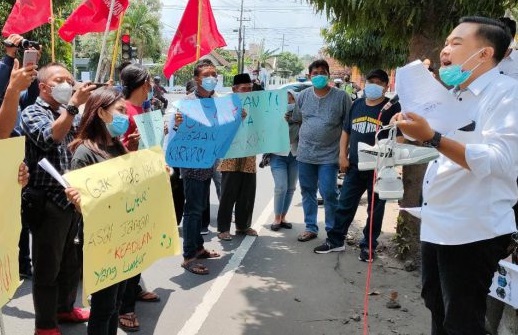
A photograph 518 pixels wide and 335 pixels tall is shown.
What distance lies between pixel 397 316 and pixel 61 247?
2.47 meters

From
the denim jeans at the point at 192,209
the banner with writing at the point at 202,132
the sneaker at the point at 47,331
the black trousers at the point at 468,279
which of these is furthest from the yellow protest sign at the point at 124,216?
the black trousers at the point at 468,279

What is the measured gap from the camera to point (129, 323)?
347 centimetres

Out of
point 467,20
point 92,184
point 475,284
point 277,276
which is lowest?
point 277,276

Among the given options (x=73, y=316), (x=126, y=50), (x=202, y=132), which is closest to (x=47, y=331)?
(x=73, y=316)

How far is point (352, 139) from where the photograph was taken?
16.6 feet

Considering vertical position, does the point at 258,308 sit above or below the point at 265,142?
below

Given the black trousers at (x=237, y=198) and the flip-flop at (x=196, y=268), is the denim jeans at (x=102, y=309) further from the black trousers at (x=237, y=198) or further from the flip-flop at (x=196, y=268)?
the black trousers at (x=237, y=198)

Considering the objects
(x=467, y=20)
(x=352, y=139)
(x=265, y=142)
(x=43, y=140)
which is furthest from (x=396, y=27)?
(x=43, y=140)

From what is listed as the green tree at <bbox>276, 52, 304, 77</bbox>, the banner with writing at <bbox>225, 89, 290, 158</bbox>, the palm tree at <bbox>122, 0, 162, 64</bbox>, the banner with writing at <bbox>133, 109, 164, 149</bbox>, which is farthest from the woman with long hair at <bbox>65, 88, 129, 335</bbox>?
the green tree at <bbox>276, 52, 304, 77</bbox>

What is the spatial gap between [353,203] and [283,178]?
1.32m

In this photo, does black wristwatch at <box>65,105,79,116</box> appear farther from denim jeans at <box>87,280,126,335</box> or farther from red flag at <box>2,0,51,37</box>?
red flag at <box>2,0,51,37</box>

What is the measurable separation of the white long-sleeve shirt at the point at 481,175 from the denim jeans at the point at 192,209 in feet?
8.50

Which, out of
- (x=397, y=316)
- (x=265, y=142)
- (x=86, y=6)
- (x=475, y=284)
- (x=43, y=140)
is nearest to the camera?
(x=475, y=284)

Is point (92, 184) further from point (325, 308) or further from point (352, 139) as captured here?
point (352, 139)
